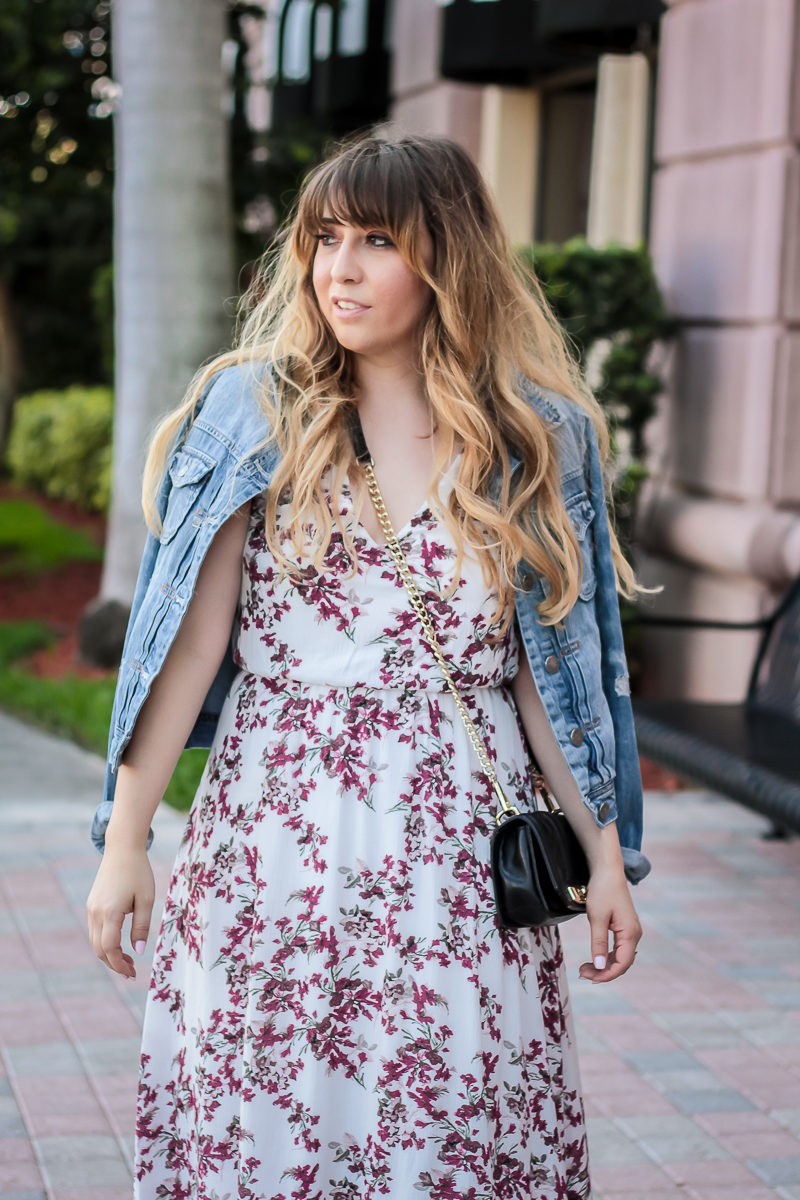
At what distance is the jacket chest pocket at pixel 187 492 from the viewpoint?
7.54 feet

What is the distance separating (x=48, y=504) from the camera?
1931 cm

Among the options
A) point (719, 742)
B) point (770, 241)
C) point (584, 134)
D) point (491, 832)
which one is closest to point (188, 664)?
point (491, 832)

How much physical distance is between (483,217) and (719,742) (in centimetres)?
333

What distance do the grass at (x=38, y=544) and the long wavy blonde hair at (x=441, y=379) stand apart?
36.4 feet

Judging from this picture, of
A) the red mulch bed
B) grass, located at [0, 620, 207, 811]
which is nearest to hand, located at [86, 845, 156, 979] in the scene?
grass, located at [0, 620, 207, 811]

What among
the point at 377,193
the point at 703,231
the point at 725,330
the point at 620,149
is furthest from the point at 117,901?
the point at 620,149

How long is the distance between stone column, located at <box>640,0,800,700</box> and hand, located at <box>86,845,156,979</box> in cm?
478

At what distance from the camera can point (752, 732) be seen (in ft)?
18.5

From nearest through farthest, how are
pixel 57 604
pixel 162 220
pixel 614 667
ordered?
pixel 614 667 → pixel 162 220 → pixel 57 604

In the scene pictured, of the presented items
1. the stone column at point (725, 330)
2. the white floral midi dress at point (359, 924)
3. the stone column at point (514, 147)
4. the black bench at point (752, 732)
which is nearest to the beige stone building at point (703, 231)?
the stone column at point (725, 330)

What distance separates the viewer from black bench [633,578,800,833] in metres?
4.87

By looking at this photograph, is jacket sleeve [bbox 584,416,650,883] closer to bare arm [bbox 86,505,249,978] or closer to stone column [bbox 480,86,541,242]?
bare arm [bbox 86,505,249,978]

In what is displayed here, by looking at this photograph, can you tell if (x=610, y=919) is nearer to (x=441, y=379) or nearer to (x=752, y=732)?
(x=441, y=379)

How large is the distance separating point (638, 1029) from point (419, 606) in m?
2.28
